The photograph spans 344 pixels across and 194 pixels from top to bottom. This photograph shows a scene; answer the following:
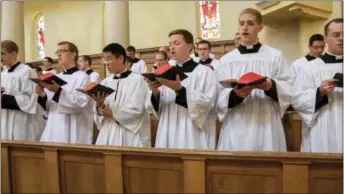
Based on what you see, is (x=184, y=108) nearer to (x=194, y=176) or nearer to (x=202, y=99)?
(x=202, y=99)

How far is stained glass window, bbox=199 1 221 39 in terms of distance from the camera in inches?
477

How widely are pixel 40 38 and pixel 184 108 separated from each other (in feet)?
48.0

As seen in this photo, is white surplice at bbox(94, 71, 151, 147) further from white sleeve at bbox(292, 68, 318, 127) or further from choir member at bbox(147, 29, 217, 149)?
white sleeve at bbox(292, 68, 318, 127)

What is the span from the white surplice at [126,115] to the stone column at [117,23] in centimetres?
488

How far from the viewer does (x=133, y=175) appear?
10.3ft

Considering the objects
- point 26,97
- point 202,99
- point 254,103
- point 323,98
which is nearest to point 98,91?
point 202,99

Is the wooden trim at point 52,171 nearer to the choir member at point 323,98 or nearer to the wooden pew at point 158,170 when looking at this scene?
the wooden pew at point 158,170

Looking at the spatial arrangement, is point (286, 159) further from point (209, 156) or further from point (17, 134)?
point (17, 134)

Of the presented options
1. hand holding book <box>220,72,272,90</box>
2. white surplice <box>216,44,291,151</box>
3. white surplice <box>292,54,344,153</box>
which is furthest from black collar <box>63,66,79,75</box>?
white surplice <box>292,54,344,153</box>

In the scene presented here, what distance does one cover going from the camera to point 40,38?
55.8 ft

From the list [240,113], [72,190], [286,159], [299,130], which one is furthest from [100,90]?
[299,130]

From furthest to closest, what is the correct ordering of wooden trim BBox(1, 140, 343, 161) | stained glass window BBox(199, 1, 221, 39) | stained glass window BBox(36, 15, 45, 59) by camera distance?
stained glass window BBox(36, 15, 45, 59) < stained glass window BBox(199, 1, 221, 39) < wooden trim BBox(1, 140, 343, 161)

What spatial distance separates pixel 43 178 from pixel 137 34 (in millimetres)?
10407

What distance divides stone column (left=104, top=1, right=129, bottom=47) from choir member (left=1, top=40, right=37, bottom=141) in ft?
13.0
